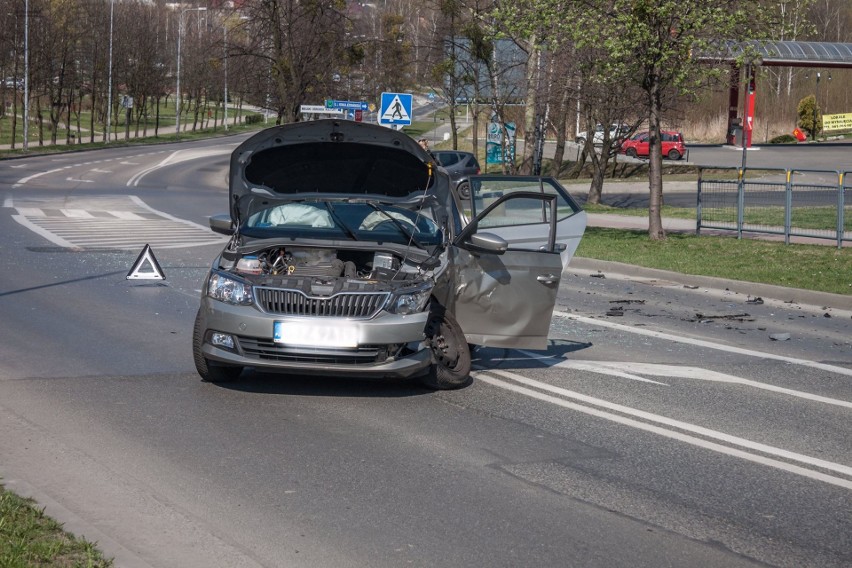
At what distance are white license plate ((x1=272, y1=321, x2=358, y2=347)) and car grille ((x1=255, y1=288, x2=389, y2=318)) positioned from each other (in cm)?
9

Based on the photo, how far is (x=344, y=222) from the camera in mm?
9195

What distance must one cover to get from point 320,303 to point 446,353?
3.89 feet

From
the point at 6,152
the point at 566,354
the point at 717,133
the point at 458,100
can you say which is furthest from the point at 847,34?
the point at 566,354

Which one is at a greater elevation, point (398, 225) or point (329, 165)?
point (329, 165)

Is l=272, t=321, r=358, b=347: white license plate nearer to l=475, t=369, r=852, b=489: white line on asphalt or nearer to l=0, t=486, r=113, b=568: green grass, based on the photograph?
l=475, t=369, r=852, b=489: white line on asphalt

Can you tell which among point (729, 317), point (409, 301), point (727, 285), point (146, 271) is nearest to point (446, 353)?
point (409, 301)

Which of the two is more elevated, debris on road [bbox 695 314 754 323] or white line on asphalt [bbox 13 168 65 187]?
white line on asphalt [bbox 13 168 65 187]

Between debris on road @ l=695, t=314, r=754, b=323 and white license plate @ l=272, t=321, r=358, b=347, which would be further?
debris on road @ l=695, t=314, r=754, b=323

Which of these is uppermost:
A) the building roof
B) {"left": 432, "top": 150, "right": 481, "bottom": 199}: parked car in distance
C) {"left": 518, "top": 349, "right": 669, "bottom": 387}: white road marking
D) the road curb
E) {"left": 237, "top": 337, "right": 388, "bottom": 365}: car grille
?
the building roof

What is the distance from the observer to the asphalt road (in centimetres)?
534

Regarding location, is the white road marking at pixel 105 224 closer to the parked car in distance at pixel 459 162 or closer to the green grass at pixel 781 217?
the green grass at pixel 781 217

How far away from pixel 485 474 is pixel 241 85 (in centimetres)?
4679

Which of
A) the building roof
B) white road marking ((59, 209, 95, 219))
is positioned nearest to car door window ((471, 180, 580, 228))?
white road marking ((59, 209, 95, 219))

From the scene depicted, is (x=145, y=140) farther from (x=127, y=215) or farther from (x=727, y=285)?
(x=727, y=285)
